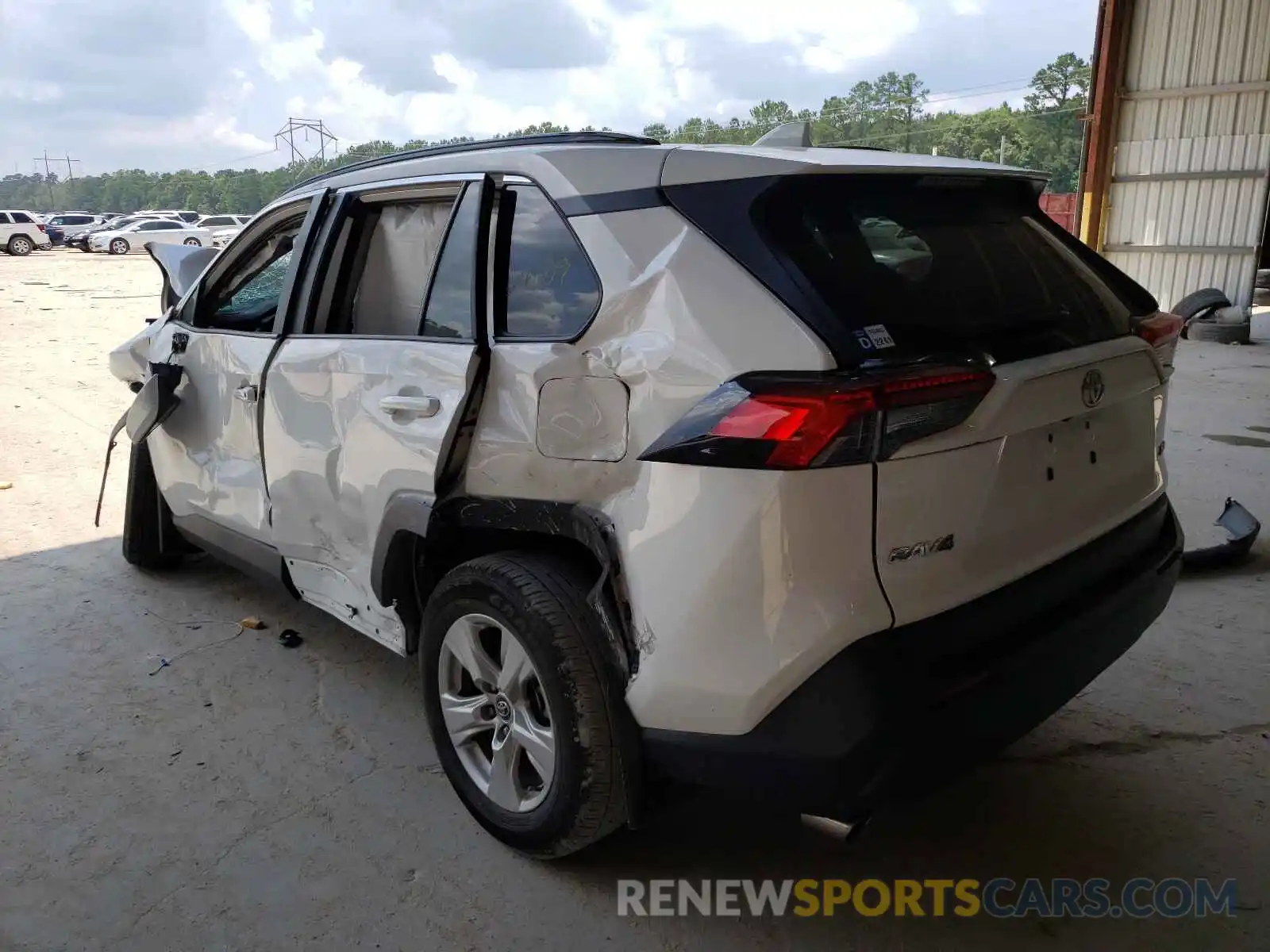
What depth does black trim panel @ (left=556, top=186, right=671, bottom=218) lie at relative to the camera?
2.23 m

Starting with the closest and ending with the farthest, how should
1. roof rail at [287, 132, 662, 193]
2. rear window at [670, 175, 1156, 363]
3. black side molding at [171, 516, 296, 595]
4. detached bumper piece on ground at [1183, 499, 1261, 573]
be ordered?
rear window at [670, 175, 1156, 363] < roof rail at [287, 132, 662, 193] < black side molding at [171, 516, 296, 595] < detached bumper piece on ground at [1183, 499, 1261, 573]

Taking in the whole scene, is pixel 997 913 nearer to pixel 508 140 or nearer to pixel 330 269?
pixel 508 140

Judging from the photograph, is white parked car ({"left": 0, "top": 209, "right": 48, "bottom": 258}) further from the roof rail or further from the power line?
the power line

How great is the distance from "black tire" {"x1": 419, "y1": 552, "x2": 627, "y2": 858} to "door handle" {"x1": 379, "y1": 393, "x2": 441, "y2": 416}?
43cm

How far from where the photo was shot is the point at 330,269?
3266 millimetres

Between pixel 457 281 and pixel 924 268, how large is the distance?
4.13ft

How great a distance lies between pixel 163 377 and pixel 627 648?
2.72 m

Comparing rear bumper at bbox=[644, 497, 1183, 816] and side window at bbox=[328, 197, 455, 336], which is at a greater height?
side window at bbox=[328, 197, 455, 336]

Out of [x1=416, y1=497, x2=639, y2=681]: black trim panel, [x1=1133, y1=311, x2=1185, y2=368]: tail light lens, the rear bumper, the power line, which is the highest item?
the power line

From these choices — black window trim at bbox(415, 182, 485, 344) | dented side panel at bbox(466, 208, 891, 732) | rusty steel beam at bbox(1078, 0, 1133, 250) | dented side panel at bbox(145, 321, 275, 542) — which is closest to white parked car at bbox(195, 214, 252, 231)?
rusty steel beam at bbox(1078, 0, 1133, 250)

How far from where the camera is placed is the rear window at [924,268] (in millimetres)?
2033

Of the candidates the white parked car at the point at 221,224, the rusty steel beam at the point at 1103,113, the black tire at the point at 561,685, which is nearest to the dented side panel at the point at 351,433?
the black tire at the point at 561,685

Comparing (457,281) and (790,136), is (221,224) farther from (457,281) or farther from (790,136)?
(790,136)

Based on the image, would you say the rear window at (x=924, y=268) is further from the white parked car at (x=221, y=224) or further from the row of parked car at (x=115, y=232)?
the white parked car at (x=221, y=224)
